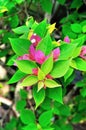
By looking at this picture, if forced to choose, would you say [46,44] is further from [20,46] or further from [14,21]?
[14,21]

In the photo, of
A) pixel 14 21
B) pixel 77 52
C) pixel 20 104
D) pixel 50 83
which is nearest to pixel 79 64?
pixel 77 52

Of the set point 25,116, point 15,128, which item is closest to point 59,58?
point 25,116

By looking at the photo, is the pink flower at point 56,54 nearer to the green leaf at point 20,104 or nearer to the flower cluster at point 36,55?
the flower cluster at point 36,55

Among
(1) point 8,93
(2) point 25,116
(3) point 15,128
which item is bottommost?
(1) point 8,93

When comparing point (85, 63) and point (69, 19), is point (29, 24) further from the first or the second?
point (69, 19)

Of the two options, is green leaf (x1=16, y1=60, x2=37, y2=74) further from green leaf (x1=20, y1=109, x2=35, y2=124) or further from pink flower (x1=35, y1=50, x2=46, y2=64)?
green leaf (x1=20, y1=109, x2=35, y2=124)
